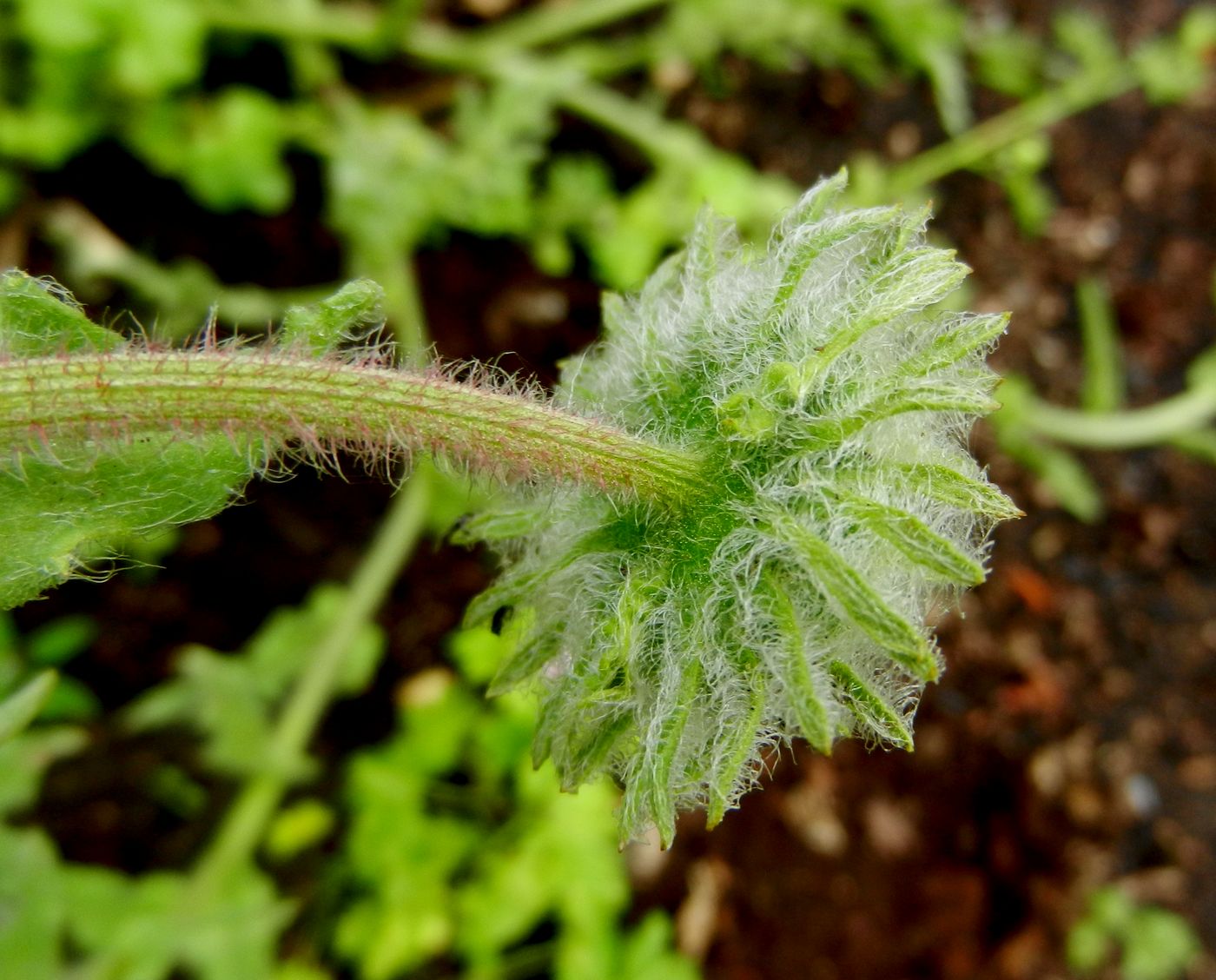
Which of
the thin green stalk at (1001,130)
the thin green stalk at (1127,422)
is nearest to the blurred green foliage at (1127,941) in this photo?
the thin green stalk at (1127,422)

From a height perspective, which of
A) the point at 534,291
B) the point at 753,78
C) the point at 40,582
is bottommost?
the point at 40,582

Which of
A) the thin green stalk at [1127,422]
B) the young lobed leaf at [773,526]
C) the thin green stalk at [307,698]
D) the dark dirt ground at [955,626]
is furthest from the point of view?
the thin green stalk at [1127,422]

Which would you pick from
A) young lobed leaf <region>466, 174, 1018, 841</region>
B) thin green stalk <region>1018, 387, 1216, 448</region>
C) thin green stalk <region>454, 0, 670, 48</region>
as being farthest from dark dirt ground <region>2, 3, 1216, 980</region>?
young lobed leaf <region>466, 174, 1018, 841</region>

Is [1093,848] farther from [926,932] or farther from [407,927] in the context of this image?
[407,927]

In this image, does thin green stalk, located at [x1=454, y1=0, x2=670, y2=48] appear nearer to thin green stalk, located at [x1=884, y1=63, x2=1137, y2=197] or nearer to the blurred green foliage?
thin green stalk, located at [x1=884, y1=63, x2=1137, y2=197]

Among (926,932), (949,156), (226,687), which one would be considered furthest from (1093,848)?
(226,687)

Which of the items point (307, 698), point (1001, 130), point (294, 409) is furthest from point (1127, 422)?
point (294, 409)

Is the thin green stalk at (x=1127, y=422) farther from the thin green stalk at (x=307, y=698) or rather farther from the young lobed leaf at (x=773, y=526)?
the young lobed leaf at (x=773, y=526)
